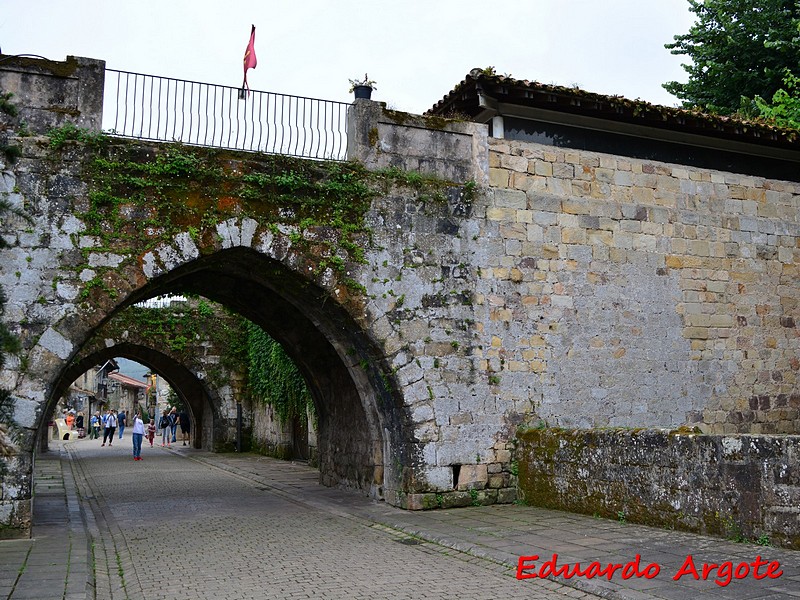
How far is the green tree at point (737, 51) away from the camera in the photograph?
16.0 metres

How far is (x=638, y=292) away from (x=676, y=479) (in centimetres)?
366

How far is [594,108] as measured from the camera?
10102 millimetres

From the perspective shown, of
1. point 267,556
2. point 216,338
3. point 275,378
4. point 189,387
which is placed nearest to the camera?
point 267,556

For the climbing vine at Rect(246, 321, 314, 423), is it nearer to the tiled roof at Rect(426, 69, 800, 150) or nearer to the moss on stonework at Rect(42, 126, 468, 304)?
the moss on stonework at Rect(42, 126, 468, 304)

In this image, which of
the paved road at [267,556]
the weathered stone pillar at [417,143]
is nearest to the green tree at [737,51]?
the weathered stone pillar at [417,143]

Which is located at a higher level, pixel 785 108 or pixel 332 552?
pixel 785 108

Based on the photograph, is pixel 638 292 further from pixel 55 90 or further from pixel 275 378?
pixel 275 378

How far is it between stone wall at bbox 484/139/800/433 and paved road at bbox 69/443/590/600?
9.75 ft

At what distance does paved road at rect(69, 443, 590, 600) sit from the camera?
214 inches

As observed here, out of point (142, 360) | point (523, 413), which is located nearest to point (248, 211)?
point (523, 413)

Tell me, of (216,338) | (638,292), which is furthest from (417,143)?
(216,338)

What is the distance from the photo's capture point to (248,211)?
8625mm

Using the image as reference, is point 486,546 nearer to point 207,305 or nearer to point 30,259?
point 30,259
